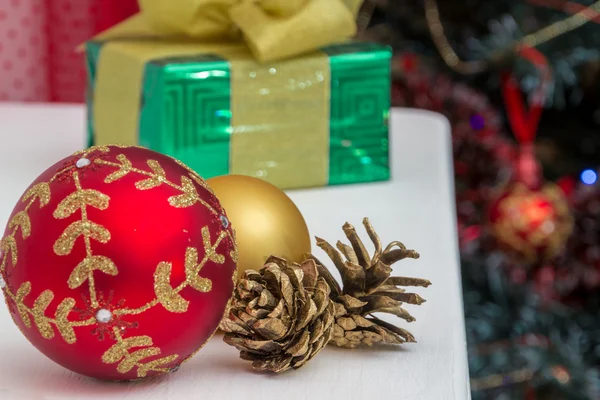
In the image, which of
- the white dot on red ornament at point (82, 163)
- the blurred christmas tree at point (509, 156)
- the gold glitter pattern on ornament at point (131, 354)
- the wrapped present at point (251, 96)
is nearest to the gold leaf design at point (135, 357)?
the gold glitter pattern on ornament at point (131, 354)

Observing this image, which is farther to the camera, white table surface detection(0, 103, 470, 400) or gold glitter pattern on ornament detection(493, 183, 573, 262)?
gold glitter pattern on ornament detection(493, 183, 573, 262)

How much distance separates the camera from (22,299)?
468 millimetres

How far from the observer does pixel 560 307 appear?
4.50 feet

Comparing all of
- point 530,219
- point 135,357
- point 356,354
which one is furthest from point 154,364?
point 530,219

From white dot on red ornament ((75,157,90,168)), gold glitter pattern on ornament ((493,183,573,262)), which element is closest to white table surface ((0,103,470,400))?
white dot on red ornament ((75,157,90,168))

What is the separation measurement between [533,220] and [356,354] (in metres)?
0.81

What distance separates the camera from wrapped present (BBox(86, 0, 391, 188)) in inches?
32.7

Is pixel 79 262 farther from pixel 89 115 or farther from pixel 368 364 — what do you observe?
pixel 89 115

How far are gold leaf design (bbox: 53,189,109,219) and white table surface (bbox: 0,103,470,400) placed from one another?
96mm

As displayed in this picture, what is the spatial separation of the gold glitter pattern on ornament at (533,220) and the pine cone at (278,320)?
2.73 feet

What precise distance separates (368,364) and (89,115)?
52 centimetres

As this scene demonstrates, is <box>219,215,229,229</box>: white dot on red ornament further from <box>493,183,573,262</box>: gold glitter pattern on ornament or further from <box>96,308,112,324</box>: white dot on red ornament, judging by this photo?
<box>493,183,573,262</box>: gold glitter pattern on ornament

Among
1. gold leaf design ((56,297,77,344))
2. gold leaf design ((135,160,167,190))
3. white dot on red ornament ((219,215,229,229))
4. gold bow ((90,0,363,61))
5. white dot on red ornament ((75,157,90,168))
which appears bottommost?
gold leaf design ((56,297,77,344))

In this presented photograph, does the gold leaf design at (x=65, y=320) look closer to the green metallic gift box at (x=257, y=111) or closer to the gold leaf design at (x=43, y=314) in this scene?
the gold leaf design at (x=43, y=314)
